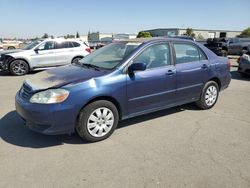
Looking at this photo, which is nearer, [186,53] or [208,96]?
[186,53]

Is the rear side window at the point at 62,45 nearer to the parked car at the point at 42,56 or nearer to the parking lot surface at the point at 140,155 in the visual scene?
the parked car at the point at 42,56

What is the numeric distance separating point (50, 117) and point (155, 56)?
220 centimetres

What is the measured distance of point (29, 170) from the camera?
10.5ft

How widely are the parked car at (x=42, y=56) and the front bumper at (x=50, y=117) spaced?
297 inches

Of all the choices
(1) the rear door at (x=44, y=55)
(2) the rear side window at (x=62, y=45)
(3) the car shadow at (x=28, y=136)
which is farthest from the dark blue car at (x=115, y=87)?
(2) the rear side window at (x=62, y=45)

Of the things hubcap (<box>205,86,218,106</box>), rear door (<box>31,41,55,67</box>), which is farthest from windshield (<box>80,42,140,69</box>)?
rear door (<box>31,41,55,67</box>)

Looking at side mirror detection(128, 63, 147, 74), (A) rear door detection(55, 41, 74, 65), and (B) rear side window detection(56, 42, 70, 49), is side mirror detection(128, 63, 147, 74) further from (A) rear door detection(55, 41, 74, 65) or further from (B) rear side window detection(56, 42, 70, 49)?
(B) rear side window detection(56, 42, 70, 49)

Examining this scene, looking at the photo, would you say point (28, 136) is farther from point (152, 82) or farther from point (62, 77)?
point (152, 82)

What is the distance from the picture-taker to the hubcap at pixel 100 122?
155 inches

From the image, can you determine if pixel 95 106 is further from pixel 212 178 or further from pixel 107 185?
pixel 212 178

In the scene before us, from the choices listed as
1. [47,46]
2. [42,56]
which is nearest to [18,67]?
[42,56]

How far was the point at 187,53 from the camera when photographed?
5234 mm

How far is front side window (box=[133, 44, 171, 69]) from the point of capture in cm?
447

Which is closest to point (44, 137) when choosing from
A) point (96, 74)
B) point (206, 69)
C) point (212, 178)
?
point (96, 74)
